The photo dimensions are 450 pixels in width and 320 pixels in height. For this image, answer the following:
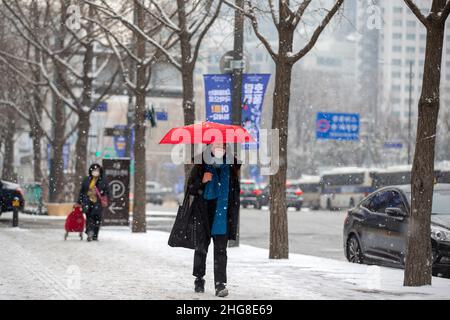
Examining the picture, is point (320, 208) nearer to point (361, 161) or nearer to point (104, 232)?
point (361, 161)

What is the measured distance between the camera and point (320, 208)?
78375 millimetres

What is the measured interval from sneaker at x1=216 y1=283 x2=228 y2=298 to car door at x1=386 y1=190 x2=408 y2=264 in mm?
5220

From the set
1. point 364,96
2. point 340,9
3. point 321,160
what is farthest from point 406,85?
point 340,9

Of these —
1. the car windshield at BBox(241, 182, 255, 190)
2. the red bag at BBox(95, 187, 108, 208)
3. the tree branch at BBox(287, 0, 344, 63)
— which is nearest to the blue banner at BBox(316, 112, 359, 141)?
the car windshield at BBox(241, 182, 255, 190)

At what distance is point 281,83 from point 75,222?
295 inches

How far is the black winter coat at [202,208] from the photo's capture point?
12.0m

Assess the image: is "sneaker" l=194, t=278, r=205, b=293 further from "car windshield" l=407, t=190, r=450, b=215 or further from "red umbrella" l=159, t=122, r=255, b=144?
"car windshield" l=407, t=190, r=450, b=215

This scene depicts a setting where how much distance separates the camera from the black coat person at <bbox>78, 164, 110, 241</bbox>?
23.1 meters

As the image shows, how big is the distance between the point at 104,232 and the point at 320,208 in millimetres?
51813

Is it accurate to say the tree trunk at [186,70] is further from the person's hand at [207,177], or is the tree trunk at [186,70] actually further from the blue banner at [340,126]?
the blue banner at [340,126]

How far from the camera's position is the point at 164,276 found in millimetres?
14625

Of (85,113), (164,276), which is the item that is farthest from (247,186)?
(164,276)

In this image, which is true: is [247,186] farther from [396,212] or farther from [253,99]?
[396,212]

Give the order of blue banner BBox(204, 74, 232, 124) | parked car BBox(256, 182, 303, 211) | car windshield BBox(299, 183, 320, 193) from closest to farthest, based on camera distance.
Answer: blue banner BBox(204, 74, 232, 124) → parked car BBox(256, 182, 303, 211) → car windshield BBox(299, 183, 320, 193)
